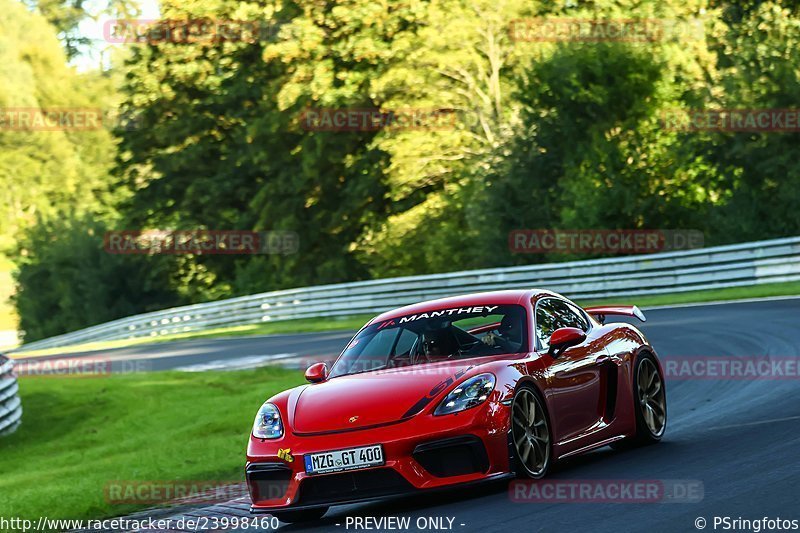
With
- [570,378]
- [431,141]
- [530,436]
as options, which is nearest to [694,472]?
[530,436]

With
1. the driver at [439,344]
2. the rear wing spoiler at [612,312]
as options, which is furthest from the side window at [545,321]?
the rear wing spoiler at [612,312]

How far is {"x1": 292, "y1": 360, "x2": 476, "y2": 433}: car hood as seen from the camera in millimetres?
7727

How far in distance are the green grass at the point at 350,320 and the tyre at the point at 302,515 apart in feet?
56.9

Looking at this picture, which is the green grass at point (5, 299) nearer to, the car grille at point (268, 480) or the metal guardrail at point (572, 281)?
the metal guardrail at point (572, 281)

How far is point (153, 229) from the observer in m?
54.2

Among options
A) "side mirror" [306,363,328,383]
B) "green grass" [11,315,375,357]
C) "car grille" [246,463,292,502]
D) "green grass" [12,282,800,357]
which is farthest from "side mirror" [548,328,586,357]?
"green grass" [11,315,375,357]

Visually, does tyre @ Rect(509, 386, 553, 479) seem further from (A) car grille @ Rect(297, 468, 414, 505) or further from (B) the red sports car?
(A) car grille @ Rect(297, 468, 414, 505)

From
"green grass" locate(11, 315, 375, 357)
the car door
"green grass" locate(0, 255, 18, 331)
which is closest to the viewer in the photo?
the car door

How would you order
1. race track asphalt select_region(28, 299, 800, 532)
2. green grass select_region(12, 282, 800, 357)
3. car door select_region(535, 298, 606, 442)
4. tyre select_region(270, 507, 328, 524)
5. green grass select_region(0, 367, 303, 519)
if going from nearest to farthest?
1. race track asphalt select_region(28, 299, 800, 532)
2. tyre select_region(270, 507, 328, 524)
3. car door select_region(535, 298, 606, 442)
4. green grass select_region(0, 367, 303, 519)
5. green grass select_region(12, 282, 800, 357)

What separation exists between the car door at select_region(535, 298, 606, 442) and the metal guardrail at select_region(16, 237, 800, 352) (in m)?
17.5

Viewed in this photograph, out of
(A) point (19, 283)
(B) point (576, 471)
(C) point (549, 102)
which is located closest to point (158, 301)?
(A) point (19, 283)

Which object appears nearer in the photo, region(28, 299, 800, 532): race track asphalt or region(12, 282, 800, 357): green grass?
region(28, 299, 800, 532): race track asphalt

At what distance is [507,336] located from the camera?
883 centimetres

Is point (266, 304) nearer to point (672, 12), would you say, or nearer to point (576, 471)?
point (672, 12)
